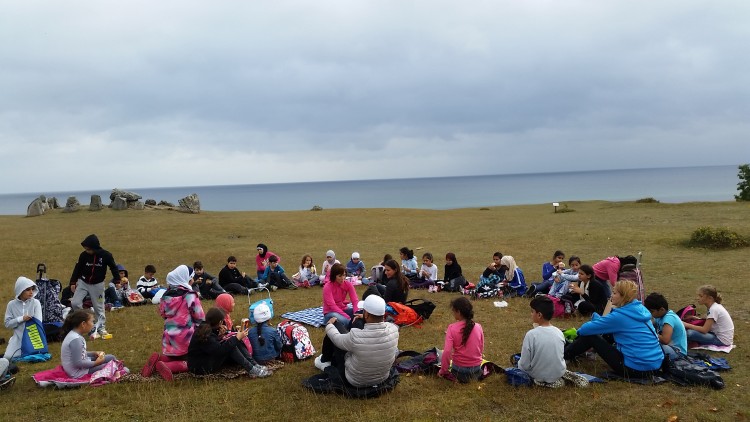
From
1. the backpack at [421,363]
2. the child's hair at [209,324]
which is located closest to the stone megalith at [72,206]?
the child's hair at [209,324]

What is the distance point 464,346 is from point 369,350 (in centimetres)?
162

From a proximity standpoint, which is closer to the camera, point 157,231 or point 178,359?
point 178,359

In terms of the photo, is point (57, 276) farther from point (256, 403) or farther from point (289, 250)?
point (256, 403)

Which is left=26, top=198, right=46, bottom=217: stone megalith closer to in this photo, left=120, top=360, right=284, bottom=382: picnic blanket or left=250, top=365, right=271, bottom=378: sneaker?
left=120, top=360, right=284, bottom=382: picnic blanket

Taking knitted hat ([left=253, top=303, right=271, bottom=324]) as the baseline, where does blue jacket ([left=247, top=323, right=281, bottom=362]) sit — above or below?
below

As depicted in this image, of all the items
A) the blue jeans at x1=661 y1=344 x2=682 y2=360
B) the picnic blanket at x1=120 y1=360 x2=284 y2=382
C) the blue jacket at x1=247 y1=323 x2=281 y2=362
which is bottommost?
the picnic blanket at x1=120 y1=360 x2=284 y2=382

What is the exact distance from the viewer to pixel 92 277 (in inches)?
429

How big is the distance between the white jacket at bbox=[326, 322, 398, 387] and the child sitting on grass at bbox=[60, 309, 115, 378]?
405 cm

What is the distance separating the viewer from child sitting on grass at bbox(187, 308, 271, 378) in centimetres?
766

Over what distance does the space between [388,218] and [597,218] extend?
52.4 ft

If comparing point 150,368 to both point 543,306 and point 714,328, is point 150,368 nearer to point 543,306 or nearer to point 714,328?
point 543,306

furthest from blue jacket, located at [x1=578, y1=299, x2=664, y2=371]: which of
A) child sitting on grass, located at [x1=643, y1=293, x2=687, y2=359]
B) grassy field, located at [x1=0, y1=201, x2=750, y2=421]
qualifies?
child sitting on grass, located at [x1=643, y1=293, x2=687, y2=359]

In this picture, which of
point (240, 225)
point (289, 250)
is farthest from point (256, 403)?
point (240, 225)

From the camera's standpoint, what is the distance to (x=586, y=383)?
23.4 feet
